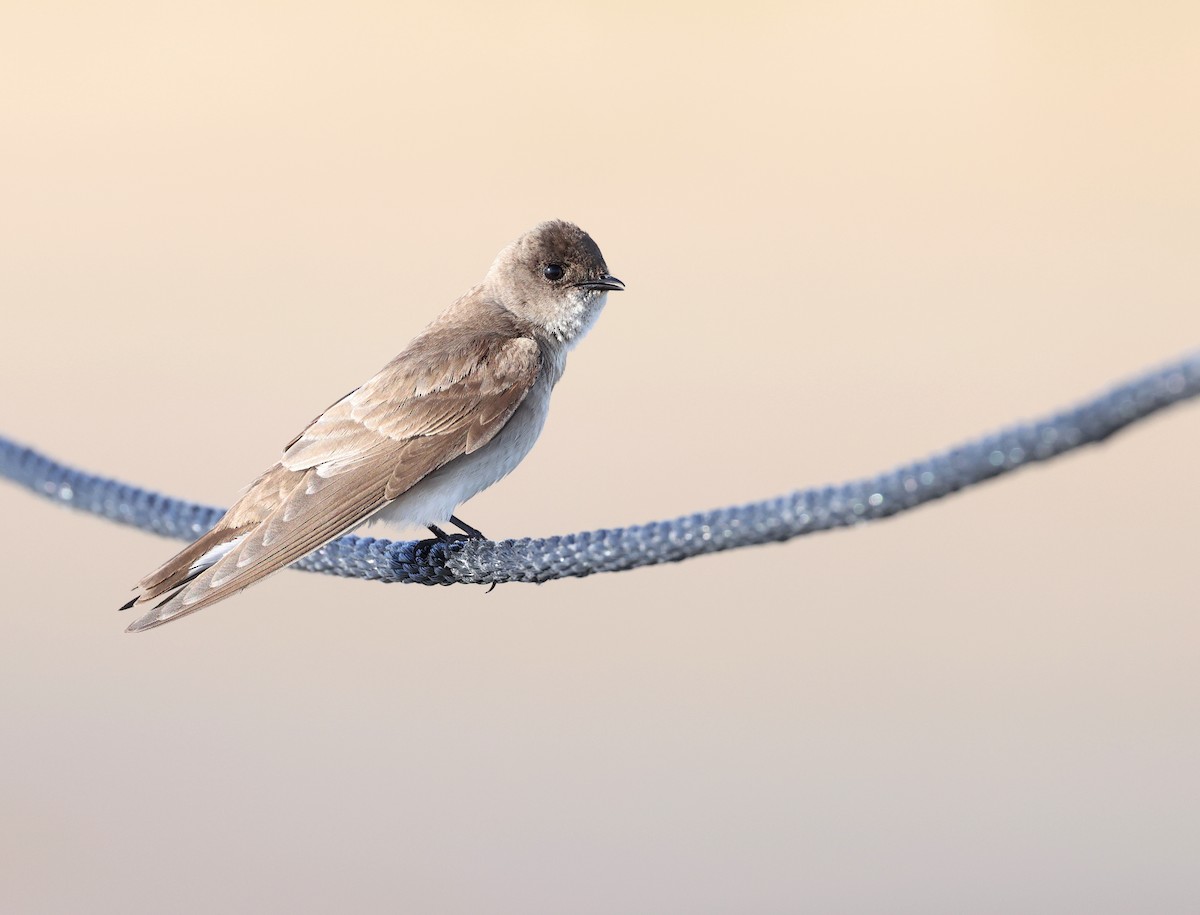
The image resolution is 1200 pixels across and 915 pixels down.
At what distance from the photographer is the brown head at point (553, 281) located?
392 cm

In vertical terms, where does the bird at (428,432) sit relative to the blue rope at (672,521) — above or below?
above

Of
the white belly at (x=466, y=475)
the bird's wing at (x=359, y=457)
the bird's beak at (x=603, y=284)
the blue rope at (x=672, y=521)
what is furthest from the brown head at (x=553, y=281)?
the blue rope at (x=672, y=521)

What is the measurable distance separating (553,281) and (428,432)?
81 cm

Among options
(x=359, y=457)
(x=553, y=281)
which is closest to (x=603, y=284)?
(x=553, y=281)

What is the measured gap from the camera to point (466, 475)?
3.44 m

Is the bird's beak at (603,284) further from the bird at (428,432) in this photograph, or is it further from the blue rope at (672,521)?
the blue rope at (672,521)

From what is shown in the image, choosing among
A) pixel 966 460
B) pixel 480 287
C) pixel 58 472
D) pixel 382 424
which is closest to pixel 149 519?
pixel 58 472

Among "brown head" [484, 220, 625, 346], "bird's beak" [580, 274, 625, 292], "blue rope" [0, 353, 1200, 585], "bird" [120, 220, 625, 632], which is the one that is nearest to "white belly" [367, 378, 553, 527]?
"bird" [120, 220, 625, 632]

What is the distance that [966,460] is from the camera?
1822mm

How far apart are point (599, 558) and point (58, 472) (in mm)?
Result: 1194

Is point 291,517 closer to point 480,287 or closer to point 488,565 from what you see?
point 488,565

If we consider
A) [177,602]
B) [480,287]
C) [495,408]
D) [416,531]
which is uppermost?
[480,287]

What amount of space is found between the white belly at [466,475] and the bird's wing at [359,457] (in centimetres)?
6

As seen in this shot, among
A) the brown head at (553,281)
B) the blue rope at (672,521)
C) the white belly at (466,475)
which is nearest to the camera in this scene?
the blue rope at (672,521)
